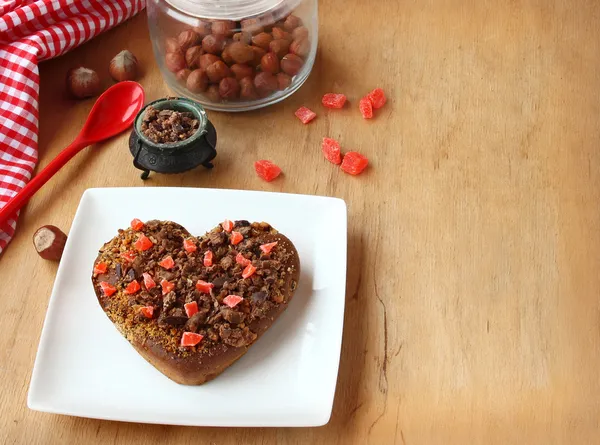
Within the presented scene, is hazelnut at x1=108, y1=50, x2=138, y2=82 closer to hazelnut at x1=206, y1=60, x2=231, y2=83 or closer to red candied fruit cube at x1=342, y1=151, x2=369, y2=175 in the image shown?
hazelnut at x1=206, y1=60, x2=231, y2=83

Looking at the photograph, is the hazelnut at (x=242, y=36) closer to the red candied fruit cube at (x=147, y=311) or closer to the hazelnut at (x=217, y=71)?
the hazelnut at (x=217, y=71)

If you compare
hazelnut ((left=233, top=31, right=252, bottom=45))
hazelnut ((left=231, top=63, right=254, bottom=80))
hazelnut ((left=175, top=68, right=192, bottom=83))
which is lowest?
hazelnut ((left=175, top=68, right=192, bottom=83))

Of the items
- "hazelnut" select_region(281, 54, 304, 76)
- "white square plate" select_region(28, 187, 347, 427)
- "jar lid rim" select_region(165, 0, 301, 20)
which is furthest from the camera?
"hazelnut" select_region(281, 54, 304, 76)

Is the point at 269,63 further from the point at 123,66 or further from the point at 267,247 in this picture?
the point at 267,247

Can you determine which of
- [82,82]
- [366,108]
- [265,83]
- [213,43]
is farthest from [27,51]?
[366,108]

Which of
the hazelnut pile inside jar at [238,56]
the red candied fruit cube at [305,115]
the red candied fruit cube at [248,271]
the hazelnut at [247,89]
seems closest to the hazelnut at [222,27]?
the hazelnut pile inside jar at [238,56]

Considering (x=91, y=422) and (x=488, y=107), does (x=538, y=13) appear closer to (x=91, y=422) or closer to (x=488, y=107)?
(x=488, y=107)

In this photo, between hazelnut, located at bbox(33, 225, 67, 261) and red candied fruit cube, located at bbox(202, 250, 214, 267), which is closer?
red candied fruit cube, located at bbox(202, 250, 214, 267)

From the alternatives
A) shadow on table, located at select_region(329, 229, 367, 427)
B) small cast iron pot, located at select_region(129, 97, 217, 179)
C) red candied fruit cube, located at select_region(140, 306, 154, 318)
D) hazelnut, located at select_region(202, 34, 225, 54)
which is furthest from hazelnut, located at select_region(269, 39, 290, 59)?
red candied fruit cube, located at select_region(140, 306, 154, 318)
